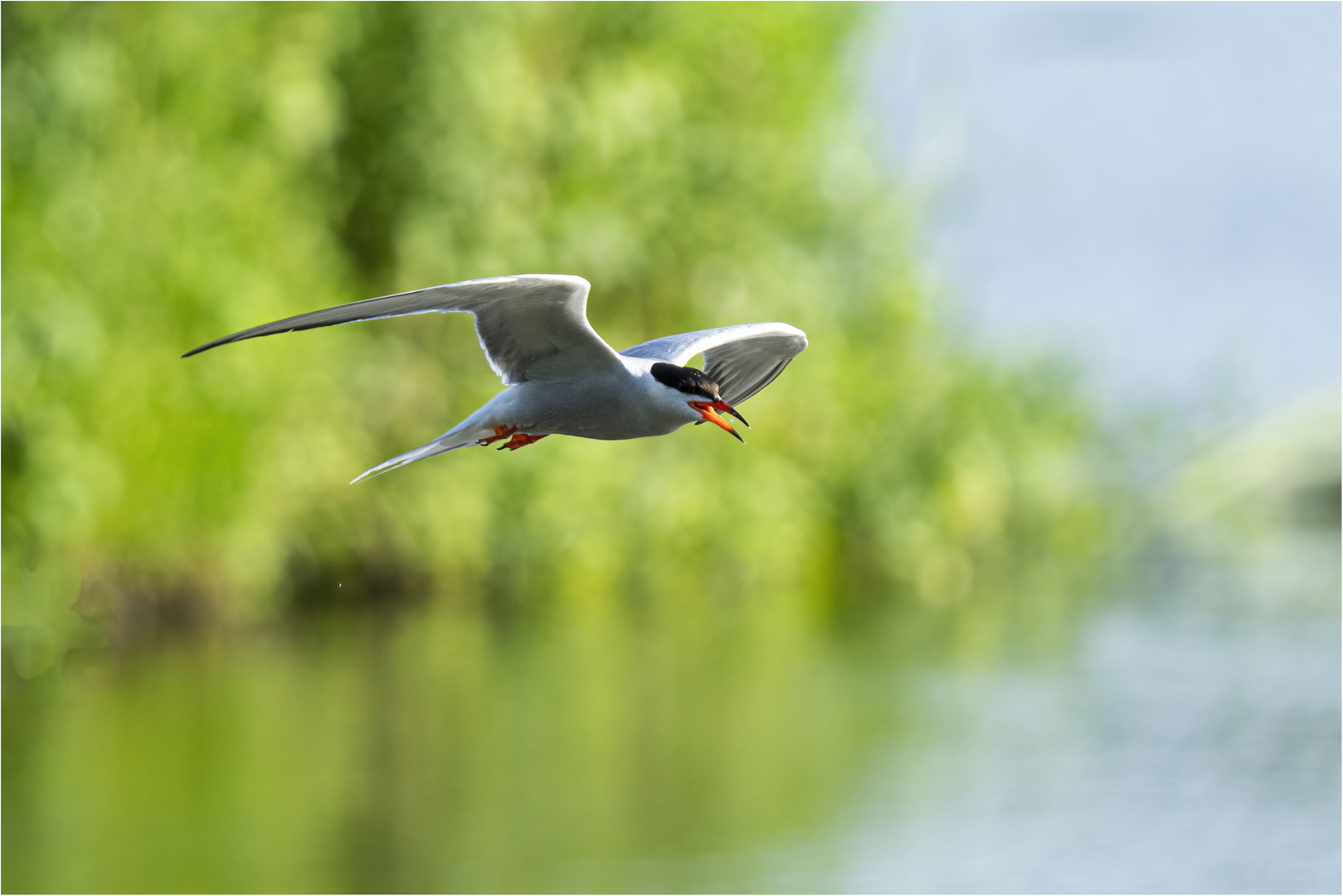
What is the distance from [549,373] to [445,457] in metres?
16.6

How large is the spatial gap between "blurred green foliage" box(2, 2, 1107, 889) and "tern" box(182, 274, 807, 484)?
352 inches

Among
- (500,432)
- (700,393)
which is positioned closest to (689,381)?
(700,393)

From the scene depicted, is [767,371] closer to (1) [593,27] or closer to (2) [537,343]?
(2) [537,343]

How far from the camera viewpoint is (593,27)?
23.5 m

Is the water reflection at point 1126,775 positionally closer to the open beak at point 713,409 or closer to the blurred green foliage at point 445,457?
the blurred green foliage at point 445,457

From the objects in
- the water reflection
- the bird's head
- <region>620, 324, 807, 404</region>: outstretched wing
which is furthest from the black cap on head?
the water reflection

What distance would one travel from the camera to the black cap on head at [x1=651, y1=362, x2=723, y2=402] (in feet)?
13.9

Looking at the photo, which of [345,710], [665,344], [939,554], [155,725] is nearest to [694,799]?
[345,710]

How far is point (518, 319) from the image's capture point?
4441 mm

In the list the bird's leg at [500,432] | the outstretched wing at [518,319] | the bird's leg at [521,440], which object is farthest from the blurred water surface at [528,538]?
the outstretched wing at [518,319]

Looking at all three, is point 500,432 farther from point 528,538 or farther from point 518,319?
point 528,538

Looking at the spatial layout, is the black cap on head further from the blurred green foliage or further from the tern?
the blurred green foliage

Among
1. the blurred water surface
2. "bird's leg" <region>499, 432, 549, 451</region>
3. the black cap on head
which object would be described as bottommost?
the black cap on head

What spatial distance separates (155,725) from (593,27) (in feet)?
39.2
